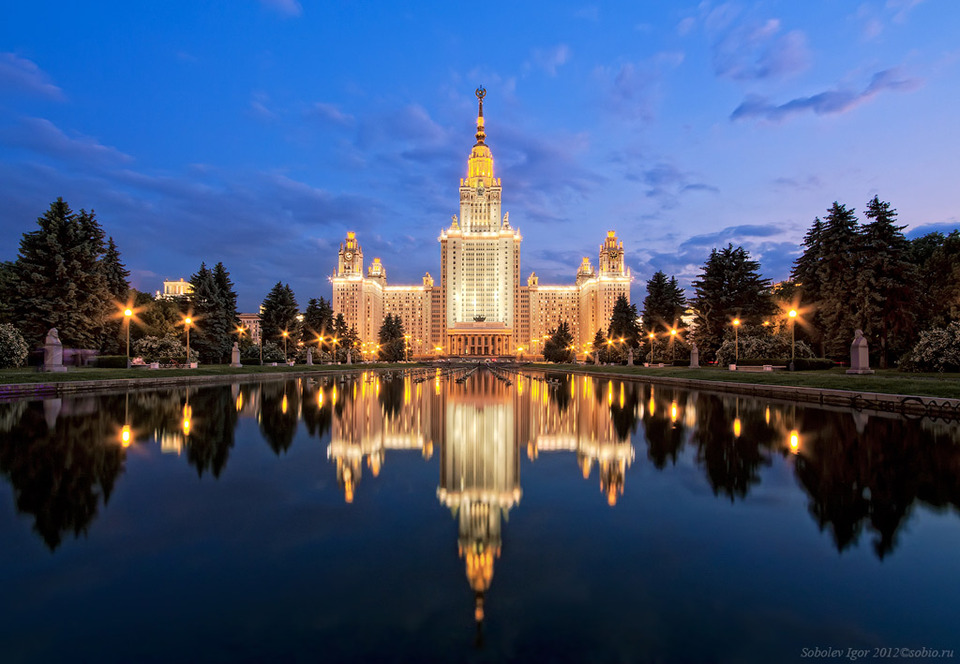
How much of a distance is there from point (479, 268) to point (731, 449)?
150077mm

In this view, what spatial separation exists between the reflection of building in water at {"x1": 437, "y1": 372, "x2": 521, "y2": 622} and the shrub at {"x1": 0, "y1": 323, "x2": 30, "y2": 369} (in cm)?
3410

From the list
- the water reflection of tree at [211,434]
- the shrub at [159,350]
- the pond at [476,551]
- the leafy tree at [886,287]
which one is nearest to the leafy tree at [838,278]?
the leafy tree at [886,287]

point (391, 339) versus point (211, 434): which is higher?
point (391, 339)

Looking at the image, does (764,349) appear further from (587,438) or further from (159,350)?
(159,350)

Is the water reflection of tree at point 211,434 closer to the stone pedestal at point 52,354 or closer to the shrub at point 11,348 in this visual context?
the stone pedestal at point 52,354

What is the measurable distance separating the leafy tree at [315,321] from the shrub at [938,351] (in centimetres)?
6419

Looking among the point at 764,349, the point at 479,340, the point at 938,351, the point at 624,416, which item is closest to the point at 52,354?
the point at 624,416

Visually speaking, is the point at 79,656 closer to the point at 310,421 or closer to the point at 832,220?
the point at 310,421

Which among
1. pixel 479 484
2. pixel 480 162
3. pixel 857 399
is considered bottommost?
pixel 479 484

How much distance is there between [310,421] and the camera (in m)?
14.9

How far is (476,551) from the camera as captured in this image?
511cm

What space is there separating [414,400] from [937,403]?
1824 cm

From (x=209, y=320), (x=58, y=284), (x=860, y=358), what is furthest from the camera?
(x=209, y=320)

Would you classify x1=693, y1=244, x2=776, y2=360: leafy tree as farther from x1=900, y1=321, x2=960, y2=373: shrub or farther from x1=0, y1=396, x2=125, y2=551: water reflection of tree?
x1=0, y1=396, x2=125, y2=551: water reflection of tree
